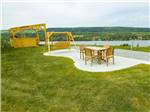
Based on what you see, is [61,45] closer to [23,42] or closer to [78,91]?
[23,42]

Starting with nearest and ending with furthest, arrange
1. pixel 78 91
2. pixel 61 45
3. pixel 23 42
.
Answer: pixel 78 91
pixel 61 45
pixel 23 42

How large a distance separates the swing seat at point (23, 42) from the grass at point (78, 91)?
10.9 meters

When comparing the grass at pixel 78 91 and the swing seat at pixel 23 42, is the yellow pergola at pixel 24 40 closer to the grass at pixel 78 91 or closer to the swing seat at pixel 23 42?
the swing seat at pixel 23 42

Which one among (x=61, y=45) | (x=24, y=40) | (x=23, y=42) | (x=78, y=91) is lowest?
(x=78, y=91)

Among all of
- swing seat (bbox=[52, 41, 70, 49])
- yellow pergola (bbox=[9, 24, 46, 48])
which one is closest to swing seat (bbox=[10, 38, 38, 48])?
yellow pergola (bbox=[9, 24, 46, 48])

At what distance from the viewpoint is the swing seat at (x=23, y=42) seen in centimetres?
1630

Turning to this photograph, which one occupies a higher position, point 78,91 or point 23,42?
point 23,42

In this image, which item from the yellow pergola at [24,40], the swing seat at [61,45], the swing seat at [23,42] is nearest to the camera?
the swing seat at [61,45]

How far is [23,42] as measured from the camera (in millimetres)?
16500

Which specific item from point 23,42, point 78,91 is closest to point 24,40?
point 23,42

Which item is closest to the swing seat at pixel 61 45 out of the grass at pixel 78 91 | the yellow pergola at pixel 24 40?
the yellow pergola at pixel 24 40

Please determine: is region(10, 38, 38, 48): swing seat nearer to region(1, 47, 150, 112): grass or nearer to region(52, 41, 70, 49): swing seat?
region(52, 41, 70, 49): swing seat

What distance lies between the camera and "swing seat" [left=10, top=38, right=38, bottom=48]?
16297 mm

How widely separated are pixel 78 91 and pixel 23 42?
1327 centimetres
